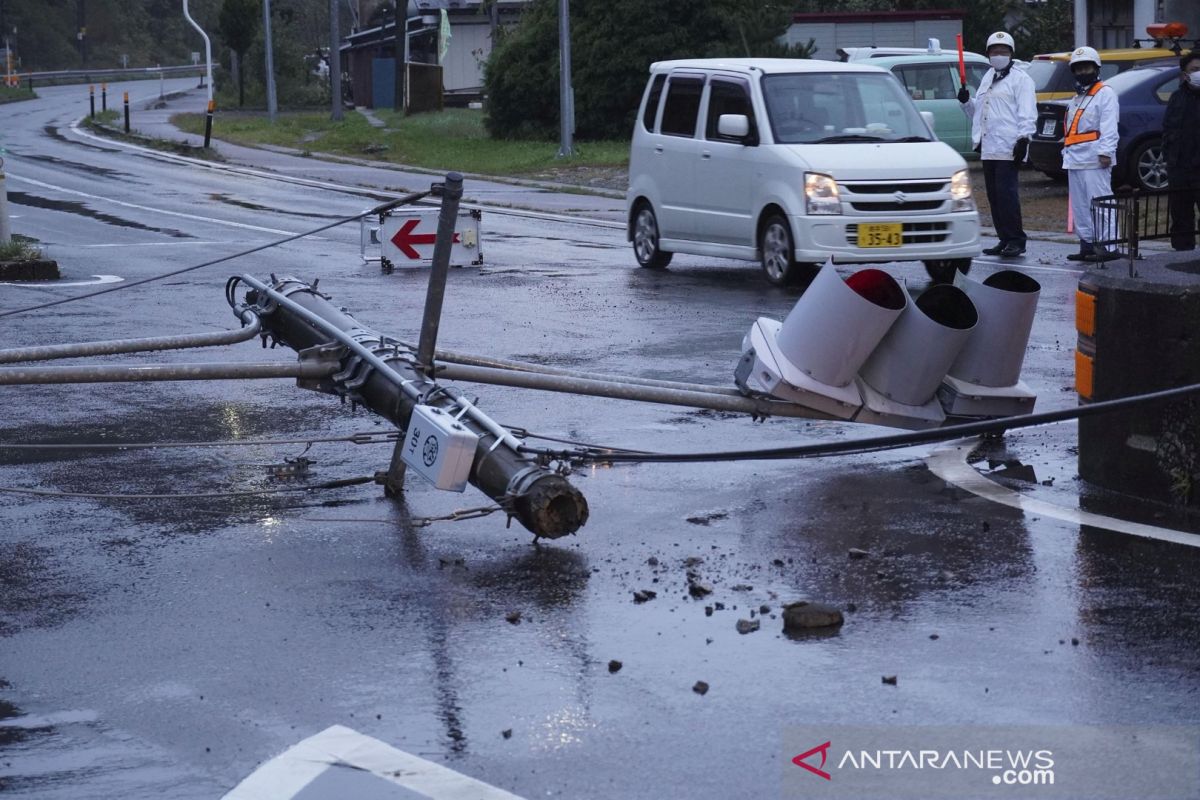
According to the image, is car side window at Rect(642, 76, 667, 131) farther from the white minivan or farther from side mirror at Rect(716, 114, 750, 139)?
side mirror at Rect(716, 114, 750, 139)

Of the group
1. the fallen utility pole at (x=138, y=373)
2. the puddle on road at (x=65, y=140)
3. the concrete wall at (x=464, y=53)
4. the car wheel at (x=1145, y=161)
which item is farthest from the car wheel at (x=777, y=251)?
the concrete wall at (x=464, y=53)

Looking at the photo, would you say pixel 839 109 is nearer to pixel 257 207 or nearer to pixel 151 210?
pixel 257 207

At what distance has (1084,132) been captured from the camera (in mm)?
16500

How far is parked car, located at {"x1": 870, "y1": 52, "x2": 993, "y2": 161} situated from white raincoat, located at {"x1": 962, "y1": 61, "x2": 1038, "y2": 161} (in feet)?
36.6

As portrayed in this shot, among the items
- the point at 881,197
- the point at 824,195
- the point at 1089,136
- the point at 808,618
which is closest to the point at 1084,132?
the point at 1089,136

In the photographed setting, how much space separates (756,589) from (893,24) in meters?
38.6

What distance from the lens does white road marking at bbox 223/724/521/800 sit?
174 inches

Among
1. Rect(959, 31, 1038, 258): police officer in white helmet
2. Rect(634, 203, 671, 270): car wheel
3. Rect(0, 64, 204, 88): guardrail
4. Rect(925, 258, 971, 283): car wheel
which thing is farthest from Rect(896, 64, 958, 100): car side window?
Rect(0, 64, 204, 88): guardrail

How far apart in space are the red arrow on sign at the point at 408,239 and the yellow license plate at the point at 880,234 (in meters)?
4.77

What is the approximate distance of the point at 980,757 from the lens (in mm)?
4586

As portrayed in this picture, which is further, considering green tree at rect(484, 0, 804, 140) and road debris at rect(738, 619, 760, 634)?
green tree at rect(484, 0, 804, 140)

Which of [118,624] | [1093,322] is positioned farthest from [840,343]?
[118,624]

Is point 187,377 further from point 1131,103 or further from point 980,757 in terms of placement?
point 1131,103

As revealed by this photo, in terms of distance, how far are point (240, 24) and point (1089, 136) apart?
63271mm
